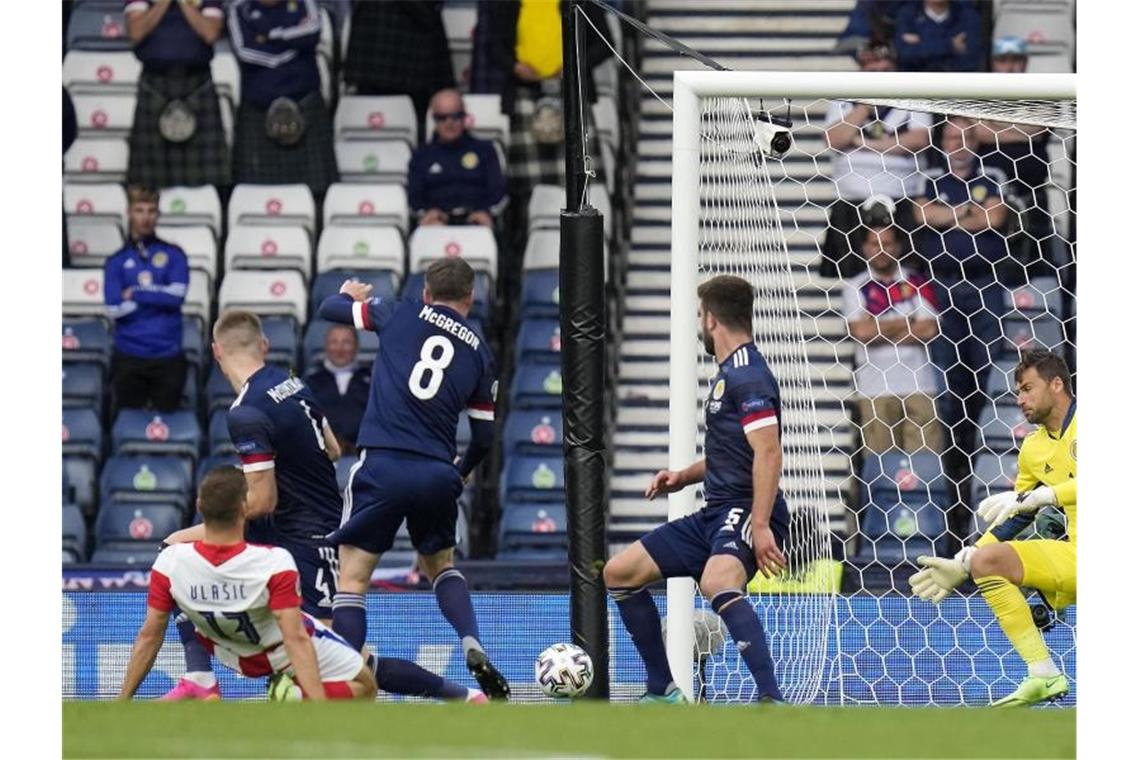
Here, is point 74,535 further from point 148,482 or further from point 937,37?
point 937,37

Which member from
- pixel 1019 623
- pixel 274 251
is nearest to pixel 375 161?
pixel 274 251

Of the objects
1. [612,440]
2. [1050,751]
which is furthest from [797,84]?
[612,440]

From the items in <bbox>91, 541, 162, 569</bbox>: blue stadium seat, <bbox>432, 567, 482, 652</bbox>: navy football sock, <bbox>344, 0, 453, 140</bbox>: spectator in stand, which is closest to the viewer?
<bbox>432, 567, 482, 652</bbox>: navy football sock

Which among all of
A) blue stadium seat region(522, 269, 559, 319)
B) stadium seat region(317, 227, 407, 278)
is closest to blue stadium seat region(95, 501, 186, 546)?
stadium seat region(317, 227, 407, 278)

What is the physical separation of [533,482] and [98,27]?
4.59 meters

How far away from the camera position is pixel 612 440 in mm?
12336

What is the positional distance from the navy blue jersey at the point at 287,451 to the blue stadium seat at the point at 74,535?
3.74m

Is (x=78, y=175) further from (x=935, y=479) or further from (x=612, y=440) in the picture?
(x=935, y=479)

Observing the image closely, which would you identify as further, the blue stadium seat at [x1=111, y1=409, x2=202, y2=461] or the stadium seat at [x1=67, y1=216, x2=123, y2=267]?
the stadium seat at [x1=67, y1=216, x2=123, y2=267]

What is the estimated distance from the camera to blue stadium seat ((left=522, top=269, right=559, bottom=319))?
486 inches

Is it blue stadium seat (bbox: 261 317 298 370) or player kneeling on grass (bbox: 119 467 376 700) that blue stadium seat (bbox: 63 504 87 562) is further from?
player kneeling on grass (bbox: 119 467 376 700)

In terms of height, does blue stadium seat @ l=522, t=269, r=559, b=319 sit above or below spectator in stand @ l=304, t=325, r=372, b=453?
above

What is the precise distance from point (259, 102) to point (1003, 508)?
676 cm

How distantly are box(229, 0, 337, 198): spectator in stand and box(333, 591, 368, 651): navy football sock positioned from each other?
18.6 ft
